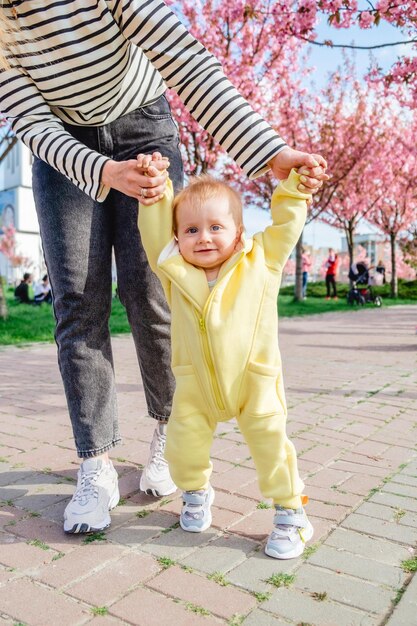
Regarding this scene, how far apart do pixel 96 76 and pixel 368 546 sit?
5.89 feet

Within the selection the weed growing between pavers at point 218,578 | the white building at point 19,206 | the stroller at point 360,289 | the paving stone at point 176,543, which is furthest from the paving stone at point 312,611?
the white building at point 19,206

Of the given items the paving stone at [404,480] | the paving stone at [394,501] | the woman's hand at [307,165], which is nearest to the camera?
the woman's hand at [307,165]

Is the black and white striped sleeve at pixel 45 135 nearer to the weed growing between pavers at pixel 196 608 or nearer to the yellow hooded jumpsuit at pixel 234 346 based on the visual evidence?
the yellow hooded jumpsuit at pixel 234 346

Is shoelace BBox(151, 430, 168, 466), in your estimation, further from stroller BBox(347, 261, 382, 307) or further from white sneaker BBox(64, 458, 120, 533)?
stroller BBox(347, 261, 382, 307)

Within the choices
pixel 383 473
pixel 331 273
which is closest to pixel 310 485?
pixel 383 473

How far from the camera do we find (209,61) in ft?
6.30

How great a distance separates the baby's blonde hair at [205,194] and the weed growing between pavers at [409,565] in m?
1.17

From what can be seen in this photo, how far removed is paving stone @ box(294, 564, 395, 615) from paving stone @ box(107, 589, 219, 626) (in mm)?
329

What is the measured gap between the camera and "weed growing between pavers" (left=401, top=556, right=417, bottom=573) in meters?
1.75

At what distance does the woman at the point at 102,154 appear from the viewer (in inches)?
74.1

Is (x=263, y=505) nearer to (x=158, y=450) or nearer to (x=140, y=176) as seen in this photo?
(x=158, y=450)

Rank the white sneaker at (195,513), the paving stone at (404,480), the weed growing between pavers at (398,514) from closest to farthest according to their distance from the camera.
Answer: the white sneaker at (195,513) → the weed growing between pavers at (398,514) → the paving stone at (404,480)

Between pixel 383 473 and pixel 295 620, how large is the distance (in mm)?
1251

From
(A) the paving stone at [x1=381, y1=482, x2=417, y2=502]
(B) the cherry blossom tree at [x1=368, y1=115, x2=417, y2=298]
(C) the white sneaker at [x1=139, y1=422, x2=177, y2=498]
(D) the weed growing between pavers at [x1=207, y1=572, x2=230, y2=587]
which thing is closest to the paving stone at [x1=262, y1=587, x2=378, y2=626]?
(D) the weed growing between pavers at [x1=207, y1=572, x2=230, y2=587]
